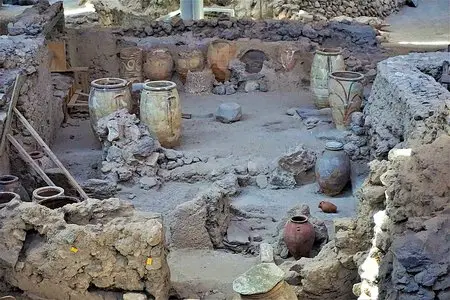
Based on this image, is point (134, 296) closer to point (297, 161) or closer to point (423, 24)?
point (297, 161)

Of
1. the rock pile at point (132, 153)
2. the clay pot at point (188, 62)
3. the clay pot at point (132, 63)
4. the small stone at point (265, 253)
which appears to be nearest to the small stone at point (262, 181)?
the rock pile at point (132, 153)

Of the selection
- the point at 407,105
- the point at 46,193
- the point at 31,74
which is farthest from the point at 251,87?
the point at 46,193

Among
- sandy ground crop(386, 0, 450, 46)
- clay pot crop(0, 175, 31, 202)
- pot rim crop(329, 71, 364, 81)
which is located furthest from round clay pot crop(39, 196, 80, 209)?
sandy ground crop(386, 0, 450, 46)

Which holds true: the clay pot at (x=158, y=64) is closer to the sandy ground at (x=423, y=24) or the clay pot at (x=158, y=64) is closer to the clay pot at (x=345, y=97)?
the clay pot at (x=345, y=97)

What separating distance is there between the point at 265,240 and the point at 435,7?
15085 millimetres

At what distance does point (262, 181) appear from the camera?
8.36 m

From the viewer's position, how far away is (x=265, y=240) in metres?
7.11

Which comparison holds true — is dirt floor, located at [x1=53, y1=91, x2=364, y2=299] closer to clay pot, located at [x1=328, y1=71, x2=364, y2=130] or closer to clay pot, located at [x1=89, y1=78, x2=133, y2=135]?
clay pot, located at [x1=328, y1=71, x2=364, y2=130]

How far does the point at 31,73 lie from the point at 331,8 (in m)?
11.3

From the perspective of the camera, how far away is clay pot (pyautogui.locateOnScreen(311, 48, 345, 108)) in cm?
1059

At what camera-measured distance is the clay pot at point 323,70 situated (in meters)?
10.6

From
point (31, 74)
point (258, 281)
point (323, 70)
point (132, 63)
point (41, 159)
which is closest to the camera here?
point (258, 281)

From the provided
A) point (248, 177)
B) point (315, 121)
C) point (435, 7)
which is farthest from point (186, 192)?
point (435, 7)

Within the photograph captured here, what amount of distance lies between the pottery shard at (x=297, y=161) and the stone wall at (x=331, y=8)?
918cm
